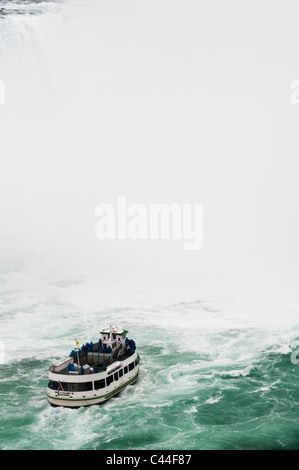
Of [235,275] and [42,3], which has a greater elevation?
[42,3]

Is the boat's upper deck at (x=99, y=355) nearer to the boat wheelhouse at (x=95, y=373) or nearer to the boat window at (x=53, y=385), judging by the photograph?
the boat wheelhouse at (x=95, y=373)

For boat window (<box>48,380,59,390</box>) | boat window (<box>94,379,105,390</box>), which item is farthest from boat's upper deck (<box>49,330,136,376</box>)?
boat window (<box>48,380,59,390</box>)

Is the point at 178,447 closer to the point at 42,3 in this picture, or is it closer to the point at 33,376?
the point at 33,376

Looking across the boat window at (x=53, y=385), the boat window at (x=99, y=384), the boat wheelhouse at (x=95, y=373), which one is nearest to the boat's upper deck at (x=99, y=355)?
the boat wheelhouse at (x=95, y=373)

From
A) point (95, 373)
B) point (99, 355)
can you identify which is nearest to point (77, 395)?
point (95, 373)

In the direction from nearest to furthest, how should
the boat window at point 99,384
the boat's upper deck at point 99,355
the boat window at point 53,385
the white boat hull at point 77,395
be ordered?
the white boat hull at point 77,395 < the boat window at point 53,385 < the boat window at point 99,384 < the boat's upper deck at point 99,355

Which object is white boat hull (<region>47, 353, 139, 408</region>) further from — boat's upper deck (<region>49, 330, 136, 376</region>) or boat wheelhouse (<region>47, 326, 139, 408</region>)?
boat's upper deck (<region>49, 330, 136, 376</region>)

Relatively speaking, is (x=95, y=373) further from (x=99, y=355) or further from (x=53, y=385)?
(x=99, y=355)

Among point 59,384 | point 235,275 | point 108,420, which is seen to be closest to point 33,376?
point 59,384
